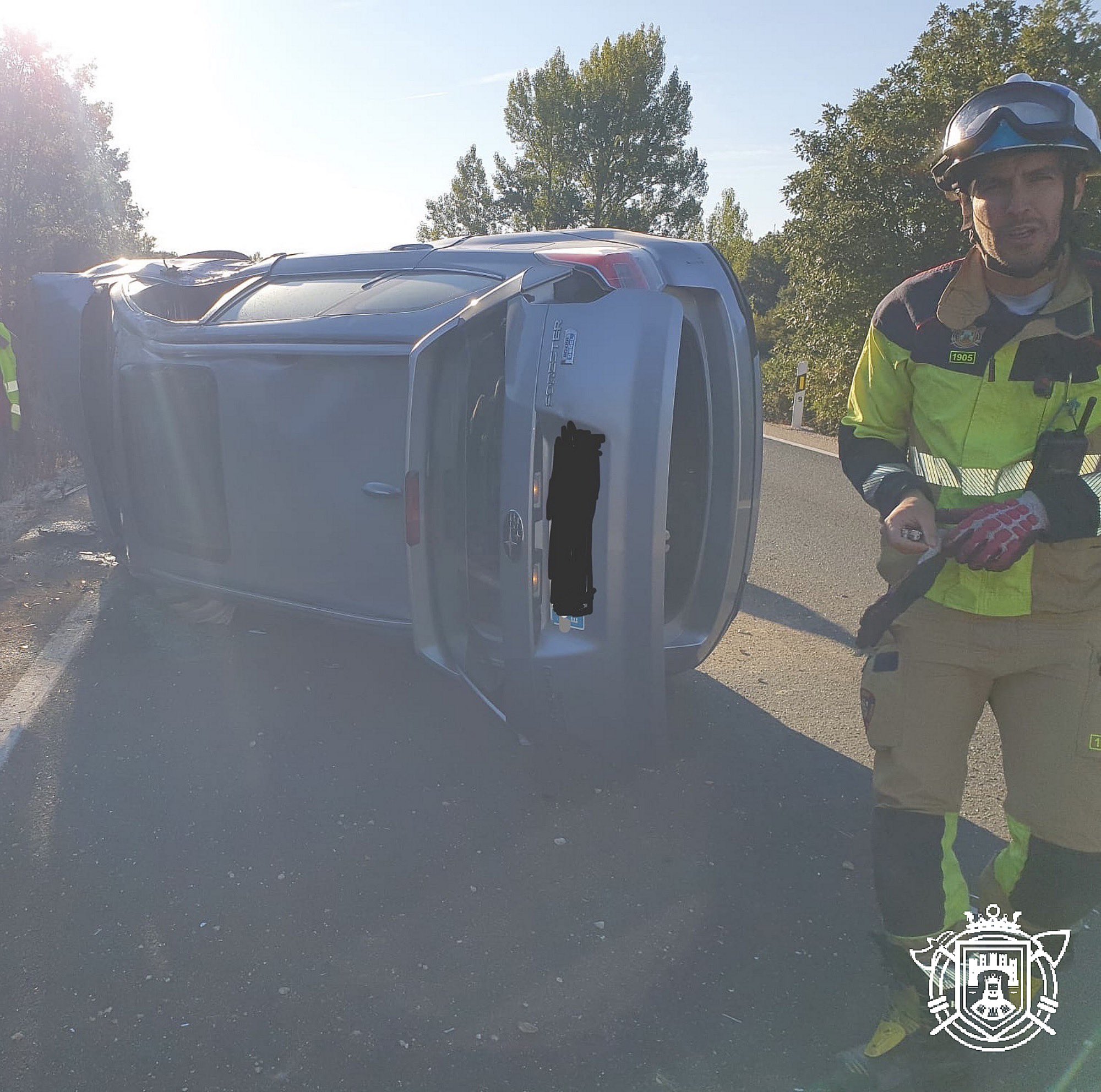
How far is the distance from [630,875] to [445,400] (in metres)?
1.66

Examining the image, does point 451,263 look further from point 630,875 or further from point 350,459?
point 630,875

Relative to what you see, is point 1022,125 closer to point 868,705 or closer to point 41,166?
point 868,705

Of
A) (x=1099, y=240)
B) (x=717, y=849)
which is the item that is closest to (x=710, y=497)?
(x=717, y=849)

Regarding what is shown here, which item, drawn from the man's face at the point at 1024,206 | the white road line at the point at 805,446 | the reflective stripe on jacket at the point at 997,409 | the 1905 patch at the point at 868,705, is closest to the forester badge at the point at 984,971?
the 1905 patch at the point at 868,705

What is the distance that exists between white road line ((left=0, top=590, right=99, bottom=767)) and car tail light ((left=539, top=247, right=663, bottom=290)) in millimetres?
2725

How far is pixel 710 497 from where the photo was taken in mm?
3760

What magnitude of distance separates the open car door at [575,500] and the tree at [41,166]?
45.2 feet

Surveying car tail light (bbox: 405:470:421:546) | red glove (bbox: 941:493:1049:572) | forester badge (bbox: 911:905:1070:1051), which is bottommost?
forester badge (bbox: 911:905:1070:1051)

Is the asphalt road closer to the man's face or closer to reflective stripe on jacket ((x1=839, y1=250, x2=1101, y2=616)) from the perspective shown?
reflective stripe on jacket ((x1=839, y1=250, x2=1101, y2=616))

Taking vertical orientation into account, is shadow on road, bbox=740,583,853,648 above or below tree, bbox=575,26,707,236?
below

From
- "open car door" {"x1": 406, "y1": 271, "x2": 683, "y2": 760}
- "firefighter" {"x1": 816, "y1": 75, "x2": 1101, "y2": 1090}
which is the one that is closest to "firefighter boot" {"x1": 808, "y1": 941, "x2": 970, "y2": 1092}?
"firefighter" {"x1": 816, "y1": 75, "x2": 1101, "y2": 1090}

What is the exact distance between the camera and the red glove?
2.10 metres

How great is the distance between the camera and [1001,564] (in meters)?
2.10

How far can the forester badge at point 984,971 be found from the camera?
2242 mm
